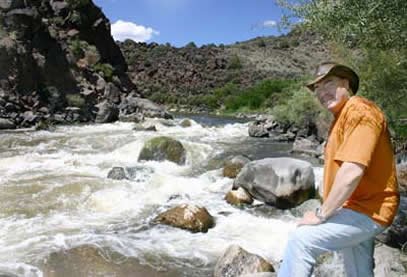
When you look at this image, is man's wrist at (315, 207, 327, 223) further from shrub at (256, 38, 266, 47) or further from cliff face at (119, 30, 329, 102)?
shrub at (256, 38, 266, 47)

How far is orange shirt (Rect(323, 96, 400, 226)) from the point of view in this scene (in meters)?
2.28

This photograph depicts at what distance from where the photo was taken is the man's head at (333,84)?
258cm

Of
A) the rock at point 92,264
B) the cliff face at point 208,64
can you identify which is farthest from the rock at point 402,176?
the cliff face at point 208,64

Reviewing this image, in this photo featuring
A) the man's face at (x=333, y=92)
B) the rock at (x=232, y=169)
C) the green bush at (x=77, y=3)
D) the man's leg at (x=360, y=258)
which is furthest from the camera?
the green bush at (x=77, y=3)

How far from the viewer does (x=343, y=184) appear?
2.26 m

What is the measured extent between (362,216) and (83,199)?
8.22 metres

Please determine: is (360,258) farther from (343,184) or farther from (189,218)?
(189,218)

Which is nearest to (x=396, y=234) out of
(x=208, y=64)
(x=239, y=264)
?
(x=239, y=264)

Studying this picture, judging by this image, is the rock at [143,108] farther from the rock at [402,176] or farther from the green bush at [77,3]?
the rock at [402,176]

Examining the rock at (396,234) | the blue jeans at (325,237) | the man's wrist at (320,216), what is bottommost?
the rock at (396,234)

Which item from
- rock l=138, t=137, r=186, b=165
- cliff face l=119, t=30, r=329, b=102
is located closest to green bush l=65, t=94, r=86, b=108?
rock l=138, t=137, r=186, b=165

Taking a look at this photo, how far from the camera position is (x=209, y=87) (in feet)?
240

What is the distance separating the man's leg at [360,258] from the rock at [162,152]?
11.3 m

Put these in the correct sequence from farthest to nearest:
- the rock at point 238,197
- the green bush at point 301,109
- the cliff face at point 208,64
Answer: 1. the cliff face at point 208,64
2. the green bush at point 301,109
3. the rock at point 238,197
